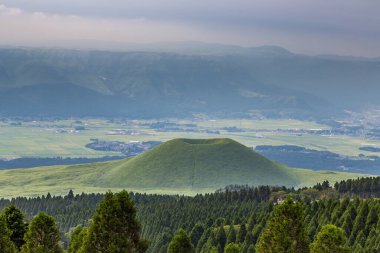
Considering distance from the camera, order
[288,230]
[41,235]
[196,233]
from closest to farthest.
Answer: [41,235]
[288,230]
[196,233]

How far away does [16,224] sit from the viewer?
85.4m

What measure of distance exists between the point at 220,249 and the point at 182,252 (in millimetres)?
76315

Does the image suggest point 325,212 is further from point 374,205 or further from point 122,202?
point 122,202

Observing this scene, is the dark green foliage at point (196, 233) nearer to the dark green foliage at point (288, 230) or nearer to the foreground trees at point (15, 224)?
the foreground trees at point (15, 224)

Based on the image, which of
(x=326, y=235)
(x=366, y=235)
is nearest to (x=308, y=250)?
(x=326, y=235)

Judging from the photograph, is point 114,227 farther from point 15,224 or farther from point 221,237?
point 221,237

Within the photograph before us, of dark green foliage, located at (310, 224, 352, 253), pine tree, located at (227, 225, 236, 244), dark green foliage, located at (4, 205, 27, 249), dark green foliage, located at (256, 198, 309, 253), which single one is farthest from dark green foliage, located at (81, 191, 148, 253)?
pine tree, located at (227, 225, 236, 244)

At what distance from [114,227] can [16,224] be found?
25.8 m

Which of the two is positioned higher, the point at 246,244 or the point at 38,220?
the point at 38,220

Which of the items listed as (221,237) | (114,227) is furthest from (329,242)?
(221,237)

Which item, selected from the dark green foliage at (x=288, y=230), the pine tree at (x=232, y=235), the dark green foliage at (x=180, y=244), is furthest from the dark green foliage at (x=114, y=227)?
the pine tree at (x=232, y=235)


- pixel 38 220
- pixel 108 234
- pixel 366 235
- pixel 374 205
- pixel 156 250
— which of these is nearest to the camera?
pixel 108 234

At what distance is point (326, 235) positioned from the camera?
74938mm

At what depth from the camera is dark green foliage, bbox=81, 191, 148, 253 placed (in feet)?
210
